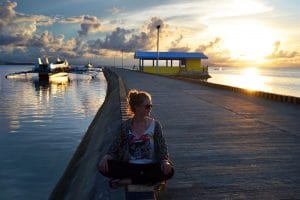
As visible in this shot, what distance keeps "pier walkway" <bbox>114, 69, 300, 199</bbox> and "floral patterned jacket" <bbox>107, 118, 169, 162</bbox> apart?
1949 mm

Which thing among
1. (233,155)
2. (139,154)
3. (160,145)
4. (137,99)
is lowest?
(233,155)

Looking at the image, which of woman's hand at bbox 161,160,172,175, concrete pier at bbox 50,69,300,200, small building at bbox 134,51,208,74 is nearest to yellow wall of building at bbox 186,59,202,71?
small building at bbox 134,51,208,74

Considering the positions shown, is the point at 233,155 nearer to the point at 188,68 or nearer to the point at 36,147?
the point at 36,147

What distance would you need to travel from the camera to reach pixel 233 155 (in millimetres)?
9305

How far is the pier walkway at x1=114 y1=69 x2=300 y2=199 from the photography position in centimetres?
687

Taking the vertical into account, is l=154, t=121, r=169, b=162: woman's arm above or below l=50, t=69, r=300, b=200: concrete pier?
above

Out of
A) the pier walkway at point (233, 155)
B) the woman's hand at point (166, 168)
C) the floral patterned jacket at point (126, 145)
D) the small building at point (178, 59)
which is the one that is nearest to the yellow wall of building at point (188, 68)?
the small building at point (178, 59)

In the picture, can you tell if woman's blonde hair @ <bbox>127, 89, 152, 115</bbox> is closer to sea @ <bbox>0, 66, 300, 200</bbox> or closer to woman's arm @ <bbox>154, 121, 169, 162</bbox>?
woman's arm @ <bbox>154, 121, 169, 162</bbox>

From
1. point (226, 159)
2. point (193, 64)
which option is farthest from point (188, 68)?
point (226, 159)

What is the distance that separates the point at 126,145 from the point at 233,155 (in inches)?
197

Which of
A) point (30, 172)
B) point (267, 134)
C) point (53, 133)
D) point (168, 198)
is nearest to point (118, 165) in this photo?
point (168, 198)

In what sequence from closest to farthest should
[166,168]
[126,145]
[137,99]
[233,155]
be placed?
[166,168] < [137,99] < [126,145] < [233,155]

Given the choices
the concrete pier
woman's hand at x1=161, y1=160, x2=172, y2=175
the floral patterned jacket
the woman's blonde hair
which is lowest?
the concrete pier

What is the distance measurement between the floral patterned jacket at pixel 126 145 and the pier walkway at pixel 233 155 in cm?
195
